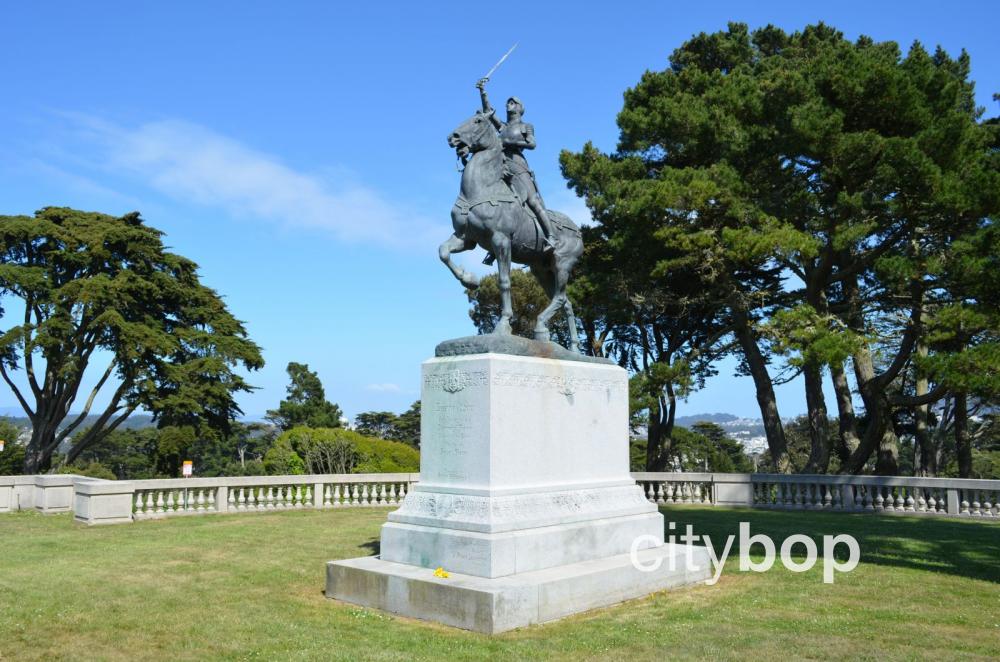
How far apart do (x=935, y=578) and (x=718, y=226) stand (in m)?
14.5

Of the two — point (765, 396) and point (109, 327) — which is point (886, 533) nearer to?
point (765, 396)

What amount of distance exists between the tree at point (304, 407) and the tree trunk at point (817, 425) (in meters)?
30.4

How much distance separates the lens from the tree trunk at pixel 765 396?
25.1m

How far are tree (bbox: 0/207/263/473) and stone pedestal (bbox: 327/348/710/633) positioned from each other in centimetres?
2718

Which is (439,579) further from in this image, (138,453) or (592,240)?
(138,453)

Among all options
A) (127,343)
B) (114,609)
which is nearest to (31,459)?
(127,343)

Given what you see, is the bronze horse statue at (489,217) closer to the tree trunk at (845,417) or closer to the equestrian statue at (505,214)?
the equestrian statue at (505,214)

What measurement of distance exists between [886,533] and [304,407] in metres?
43.1

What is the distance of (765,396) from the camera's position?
26.0 metres

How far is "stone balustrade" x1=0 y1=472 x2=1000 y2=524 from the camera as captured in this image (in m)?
16.4

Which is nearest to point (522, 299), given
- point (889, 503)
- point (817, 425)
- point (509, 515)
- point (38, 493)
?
point (817, 425)

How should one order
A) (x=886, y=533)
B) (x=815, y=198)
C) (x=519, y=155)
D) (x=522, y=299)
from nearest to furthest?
(x=519, y=155), (x=886, y=533), (x=815, y=198), (x=522, y=299)

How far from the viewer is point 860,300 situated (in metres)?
23.4

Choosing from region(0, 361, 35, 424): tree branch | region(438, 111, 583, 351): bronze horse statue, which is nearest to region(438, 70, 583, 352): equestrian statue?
region(438, 111, 583, 351): bronze horse statue
